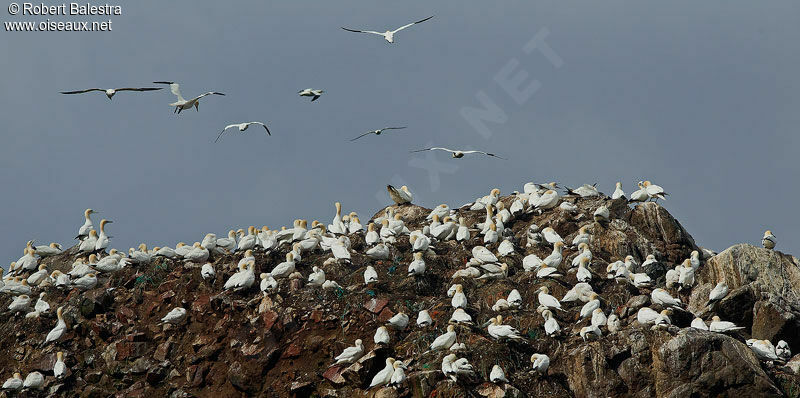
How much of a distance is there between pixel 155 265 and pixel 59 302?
3.16 metres

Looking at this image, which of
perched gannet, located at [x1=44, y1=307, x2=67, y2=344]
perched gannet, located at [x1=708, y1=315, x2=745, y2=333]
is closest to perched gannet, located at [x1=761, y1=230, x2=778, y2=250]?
perched gannet, located at [x1=708, y1=315, x2=745, y2=333]

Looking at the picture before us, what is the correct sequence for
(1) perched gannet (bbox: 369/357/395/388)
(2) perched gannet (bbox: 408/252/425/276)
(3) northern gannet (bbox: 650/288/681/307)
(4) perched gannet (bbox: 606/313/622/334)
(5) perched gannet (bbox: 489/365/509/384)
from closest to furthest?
1. (5) perched gannet (bbox: 489/365/509/384)
2. (1) perched gannet (bbox: 369/357/395/388)
3. (4) perched gannet (bbox: 606/313/622/334)
4. (3) northern gannet (bbox: 650/288/681/307)
5. (2) perched gannet (bbox: 408/252/425/276)

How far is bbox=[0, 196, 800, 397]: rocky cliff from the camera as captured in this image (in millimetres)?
23859

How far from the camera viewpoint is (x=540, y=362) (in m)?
24.0

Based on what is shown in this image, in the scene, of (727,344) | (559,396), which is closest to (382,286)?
(559,396)

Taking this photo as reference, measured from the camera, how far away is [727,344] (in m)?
23.7

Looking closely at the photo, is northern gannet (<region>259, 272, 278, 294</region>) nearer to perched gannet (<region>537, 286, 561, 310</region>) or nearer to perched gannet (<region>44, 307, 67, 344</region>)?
perched gannet (<region>537, 286, 561, 310</region>)

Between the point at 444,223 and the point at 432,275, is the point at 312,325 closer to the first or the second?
the point at 432,275

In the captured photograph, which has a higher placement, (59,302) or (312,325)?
(312,325)

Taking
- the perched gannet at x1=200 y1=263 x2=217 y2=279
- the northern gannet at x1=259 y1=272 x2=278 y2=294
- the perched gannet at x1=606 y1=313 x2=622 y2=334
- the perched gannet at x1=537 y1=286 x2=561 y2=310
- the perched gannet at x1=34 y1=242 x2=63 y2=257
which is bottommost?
the perched gannet at x1=34 y1=242 x2=63 y2=257

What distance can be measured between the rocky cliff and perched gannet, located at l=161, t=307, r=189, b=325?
10.5 inches

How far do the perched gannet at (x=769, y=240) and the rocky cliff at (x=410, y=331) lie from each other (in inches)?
17.5

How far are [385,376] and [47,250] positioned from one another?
17.0m

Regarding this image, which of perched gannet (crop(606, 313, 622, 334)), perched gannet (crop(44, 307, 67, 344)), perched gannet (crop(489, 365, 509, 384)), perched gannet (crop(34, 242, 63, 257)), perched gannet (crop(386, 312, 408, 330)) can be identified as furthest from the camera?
perched gannet (crop(34, 242, 63, 257))
